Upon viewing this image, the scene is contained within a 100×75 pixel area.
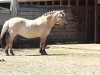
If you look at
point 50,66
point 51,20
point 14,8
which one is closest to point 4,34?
point 51,20

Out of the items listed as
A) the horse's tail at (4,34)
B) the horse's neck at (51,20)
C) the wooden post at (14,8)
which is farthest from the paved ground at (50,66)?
the wooden post at (14,8)

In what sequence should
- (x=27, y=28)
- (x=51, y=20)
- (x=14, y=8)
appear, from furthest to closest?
1. (x=14, y=8)
2. (x=51, y=20)
3. (x=27, y=28)

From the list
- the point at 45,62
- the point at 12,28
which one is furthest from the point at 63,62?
the point at 12,28

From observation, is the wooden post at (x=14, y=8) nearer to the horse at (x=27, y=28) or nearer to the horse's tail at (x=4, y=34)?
the horse at (x=27, y=28)

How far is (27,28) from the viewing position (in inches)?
688

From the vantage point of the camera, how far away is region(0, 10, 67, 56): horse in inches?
674

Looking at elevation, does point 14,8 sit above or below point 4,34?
above

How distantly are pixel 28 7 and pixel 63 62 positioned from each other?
→ 366 inches

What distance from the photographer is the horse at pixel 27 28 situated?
Answer: 17.1m

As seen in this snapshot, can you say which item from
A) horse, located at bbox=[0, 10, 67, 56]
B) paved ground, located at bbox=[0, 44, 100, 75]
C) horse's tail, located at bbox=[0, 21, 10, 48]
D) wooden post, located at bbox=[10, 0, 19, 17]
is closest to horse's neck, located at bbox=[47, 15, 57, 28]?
horse, located at bbox=[0, 10, 67, 56]

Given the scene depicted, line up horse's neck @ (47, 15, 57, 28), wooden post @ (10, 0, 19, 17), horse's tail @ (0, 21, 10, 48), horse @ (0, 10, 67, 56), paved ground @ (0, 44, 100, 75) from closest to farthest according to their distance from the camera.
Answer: paved ground @ (0, 44, 100, 75), horse's tail @ (0, 21, 10, 48), horse @ (0, 10, 67, 56), horse's neck @ (47, 15, 57, 28), wooden post @ (10, 0, 19, 17)

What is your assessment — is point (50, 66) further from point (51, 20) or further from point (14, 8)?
point (14, 8)

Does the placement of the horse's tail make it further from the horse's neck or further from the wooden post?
the wooden post

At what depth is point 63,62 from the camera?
14.2 metres
